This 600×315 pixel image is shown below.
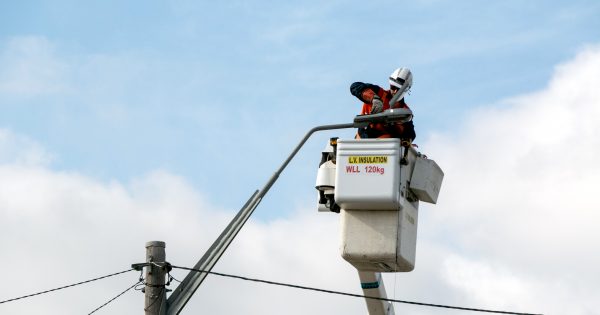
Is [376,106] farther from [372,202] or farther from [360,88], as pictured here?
[372,202]

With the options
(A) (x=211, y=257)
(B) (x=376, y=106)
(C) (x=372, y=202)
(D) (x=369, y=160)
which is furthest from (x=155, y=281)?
(B) (x=376, y=106)

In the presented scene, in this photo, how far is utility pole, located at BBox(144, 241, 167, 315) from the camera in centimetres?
1520

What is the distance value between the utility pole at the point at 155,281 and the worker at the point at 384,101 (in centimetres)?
273

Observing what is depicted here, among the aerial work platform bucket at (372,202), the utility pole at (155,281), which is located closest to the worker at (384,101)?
the aerial work platform bucket at (372,202)

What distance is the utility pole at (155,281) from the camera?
1520 centimetres

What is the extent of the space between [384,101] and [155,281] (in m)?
3.52

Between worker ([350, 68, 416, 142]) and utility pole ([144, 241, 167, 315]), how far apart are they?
8.95 ft

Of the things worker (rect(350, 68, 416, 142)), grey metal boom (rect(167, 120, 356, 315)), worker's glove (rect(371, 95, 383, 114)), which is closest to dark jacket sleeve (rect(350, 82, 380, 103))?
worker (rect(350, 68, 416, 142))

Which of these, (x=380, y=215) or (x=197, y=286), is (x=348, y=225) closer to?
(x=380, y=215)

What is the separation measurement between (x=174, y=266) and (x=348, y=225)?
83.2 inches

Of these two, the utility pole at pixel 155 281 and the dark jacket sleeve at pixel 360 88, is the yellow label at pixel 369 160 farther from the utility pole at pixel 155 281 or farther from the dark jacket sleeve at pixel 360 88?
the utility pole at pixel 155 281

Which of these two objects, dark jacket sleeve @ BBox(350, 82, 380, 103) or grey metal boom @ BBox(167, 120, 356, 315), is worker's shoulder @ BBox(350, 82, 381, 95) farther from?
grey metal boom @ BBox(167, 120, 356, 315)

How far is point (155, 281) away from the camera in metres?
15.3

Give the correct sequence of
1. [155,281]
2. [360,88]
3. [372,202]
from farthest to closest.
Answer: [360,88]
[155,281]
[372,202]
